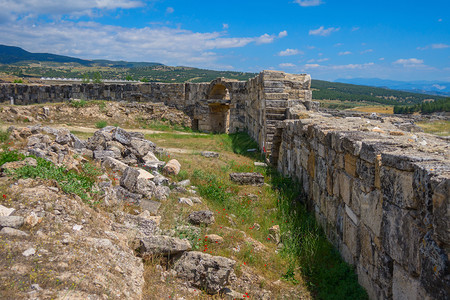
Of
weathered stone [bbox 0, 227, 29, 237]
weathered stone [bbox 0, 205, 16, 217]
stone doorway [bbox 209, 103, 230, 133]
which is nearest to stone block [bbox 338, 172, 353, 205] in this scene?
weathered stone [bbox 0, 227, 29, 237]

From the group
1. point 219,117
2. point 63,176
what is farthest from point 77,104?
point 63,176

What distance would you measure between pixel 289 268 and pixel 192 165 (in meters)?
5.11

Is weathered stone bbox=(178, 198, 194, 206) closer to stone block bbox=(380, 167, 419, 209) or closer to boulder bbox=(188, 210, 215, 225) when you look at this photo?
boulder bbox=(188, 210, 215, 225)

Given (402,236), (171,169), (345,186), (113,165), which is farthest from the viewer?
(171,169)

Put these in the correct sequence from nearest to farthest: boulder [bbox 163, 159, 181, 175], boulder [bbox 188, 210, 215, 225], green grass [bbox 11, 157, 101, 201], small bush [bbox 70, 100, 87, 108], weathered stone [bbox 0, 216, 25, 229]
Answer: weathered stone [bbox 0, 216, 25, 229] < green grass [bbox 11, 157, 101, 201] < boulder [bbox 188, 210, 215, 225] < boulder [bbox 163, 159, 181, 175] < small bush [bbox 70, 100, 87, 108]

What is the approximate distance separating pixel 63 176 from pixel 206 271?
2.57 meters

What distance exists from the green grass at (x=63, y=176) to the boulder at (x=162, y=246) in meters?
1.17

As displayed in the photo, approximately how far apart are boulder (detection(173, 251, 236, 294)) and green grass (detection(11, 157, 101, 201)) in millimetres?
1708

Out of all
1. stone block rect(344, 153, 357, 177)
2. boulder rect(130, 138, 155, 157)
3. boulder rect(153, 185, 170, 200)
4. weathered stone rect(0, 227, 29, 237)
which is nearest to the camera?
weathered stone rect(0, 227, 29, 237)

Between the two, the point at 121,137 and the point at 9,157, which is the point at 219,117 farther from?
the point at 9,157

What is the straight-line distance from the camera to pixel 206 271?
3686mm

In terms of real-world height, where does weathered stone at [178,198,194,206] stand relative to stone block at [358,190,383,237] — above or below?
below

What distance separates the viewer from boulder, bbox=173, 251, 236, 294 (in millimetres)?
3611

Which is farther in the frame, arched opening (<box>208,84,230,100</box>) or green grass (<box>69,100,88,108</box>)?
arched opening (<box>208,84,230,100</box>)
